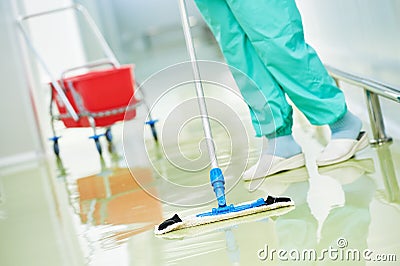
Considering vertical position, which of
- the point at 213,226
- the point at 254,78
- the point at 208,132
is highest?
the point at 254,78

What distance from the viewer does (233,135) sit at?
122 inches

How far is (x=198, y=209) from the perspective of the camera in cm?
202

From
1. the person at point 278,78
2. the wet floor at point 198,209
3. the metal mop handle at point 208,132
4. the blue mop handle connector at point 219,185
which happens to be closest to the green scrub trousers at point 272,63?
the person at point 278,78

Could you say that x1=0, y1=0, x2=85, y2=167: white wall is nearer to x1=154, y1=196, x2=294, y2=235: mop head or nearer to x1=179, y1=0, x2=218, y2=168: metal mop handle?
x1=179, y1=0, x2=218, y2=168: metal mop handle

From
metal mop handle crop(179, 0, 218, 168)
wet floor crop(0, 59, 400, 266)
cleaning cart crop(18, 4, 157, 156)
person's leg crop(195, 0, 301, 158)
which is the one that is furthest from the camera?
cleaning cart crop(18, 4, 157, 156)

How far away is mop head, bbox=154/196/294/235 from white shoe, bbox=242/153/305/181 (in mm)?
395

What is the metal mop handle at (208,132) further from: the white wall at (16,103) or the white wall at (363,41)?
the white wall at (16,103)

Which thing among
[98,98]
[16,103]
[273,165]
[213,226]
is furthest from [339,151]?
[16,103]

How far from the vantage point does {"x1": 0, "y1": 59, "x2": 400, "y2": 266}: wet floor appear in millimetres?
1571

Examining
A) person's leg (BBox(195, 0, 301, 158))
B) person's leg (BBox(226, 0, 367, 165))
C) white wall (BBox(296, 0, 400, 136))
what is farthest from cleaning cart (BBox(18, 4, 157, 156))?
person's leg (BBox(226, 0, 367, 165))

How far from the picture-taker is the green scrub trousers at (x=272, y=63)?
7.04ft

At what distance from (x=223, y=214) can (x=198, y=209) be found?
7.7 inches

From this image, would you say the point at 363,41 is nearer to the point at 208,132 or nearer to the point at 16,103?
the point at 208,132

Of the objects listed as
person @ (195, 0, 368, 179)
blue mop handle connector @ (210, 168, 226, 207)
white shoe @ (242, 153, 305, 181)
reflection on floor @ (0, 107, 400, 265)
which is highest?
person @ (195, 0, 368, 179)
